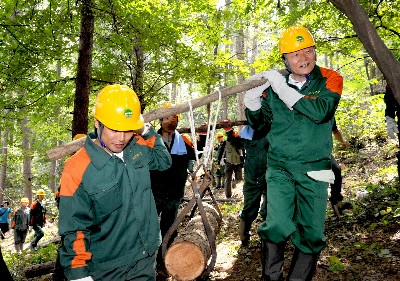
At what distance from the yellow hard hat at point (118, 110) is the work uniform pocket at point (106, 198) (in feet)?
1.54

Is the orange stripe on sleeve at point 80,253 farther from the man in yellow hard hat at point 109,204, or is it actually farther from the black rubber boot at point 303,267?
the black rubber boot at point 303,267

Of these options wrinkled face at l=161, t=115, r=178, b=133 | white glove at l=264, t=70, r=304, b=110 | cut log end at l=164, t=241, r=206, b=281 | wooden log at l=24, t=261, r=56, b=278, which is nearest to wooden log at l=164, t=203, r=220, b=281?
cut log end at l=164, t=241, r=206, b=281

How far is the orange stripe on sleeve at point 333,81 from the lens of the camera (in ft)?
10.7

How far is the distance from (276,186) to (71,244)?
195cm

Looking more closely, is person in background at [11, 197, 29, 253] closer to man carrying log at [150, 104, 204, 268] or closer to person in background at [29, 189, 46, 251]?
person in background at [29, 189, 46, 251]

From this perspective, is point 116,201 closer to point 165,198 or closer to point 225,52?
point 165,198

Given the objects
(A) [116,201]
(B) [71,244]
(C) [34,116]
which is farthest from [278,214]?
(C) [34,116]

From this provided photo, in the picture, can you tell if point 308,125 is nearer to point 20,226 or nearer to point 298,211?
point 298,211

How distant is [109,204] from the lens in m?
2.61

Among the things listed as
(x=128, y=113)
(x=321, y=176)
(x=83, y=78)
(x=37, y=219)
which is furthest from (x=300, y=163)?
(x=37, y=219)

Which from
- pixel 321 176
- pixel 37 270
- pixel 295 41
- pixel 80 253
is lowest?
pixel 37 270

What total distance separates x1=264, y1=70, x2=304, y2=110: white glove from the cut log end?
7.47ft

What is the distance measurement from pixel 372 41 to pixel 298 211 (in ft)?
7.79

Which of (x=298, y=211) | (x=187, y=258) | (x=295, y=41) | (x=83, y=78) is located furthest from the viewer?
(x=83, y=78)
